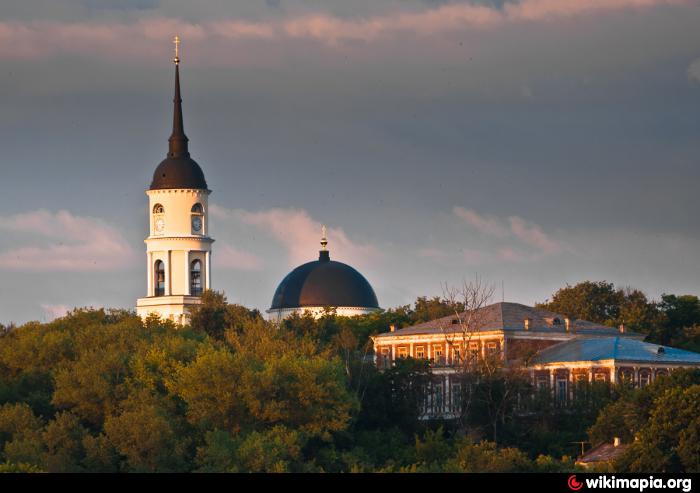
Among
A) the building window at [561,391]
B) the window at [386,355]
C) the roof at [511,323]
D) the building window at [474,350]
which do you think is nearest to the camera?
the building window at [561,391]

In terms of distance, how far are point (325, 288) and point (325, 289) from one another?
14cm

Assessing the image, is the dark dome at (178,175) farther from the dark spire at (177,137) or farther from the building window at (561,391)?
the building window at (561,391)

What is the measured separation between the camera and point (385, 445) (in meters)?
98.0

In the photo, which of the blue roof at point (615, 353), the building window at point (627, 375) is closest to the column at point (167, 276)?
the blue roof at point (615, 353)

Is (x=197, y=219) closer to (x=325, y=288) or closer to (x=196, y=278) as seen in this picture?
(x=196, y=278)

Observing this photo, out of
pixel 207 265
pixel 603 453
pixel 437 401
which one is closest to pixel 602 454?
pixel 603 453

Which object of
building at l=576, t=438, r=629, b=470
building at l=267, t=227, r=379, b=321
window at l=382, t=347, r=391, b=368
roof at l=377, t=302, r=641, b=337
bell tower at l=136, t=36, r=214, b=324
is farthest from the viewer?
building at l=267, t=227, r=379, b=321

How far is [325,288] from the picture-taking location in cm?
15162

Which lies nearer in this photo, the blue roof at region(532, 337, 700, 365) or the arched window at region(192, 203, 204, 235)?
the blue roof at region(532, 337, 700, 365)

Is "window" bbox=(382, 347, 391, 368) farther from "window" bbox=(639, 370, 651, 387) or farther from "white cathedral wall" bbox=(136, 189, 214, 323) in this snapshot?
"window" bbox=(639, 370, 651, 387)

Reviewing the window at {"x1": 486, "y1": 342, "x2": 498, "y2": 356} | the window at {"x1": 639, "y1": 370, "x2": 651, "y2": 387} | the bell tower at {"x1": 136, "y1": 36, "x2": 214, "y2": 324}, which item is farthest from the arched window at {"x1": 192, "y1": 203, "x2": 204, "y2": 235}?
the window at {"x1": 639, "y1": 370, "x2": 651, "y2": 387}

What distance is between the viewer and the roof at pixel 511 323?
124938mm

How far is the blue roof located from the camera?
383 ft

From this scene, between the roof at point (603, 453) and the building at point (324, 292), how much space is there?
51.8 meters
